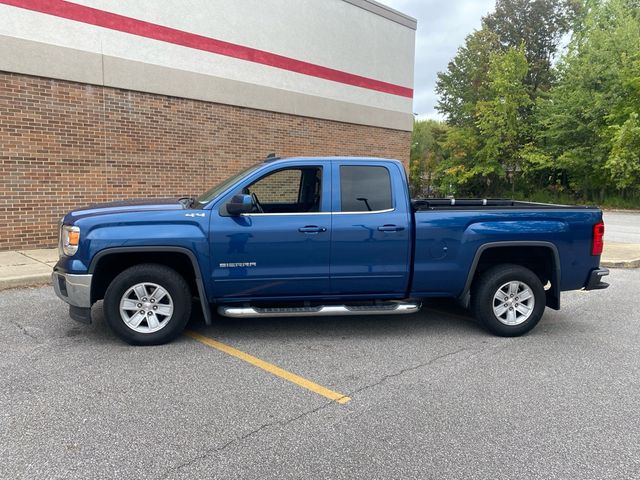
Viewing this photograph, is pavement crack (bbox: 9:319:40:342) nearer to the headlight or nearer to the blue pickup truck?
the blue pickup truck

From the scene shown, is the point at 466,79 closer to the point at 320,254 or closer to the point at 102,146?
the point at 102,146


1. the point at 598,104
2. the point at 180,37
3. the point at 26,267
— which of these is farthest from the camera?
the point at 598,104

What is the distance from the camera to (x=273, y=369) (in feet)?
13.3

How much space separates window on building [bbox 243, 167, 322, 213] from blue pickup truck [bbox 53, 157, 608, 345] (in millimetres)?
41

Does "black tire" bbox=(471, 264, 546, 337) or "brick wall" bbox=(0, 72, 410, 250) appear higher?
"brick wall" bbox=(0, 72, 410, 250)

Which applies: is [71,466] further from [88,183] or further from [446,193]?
[446,193]

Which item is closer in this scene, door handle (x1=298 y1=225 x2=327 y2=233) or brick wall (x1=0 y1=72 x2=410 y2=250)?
door handle (x1=298 y1=225 x2=327 y2=233)

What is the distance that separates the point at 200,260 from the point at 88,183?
6.29 metres

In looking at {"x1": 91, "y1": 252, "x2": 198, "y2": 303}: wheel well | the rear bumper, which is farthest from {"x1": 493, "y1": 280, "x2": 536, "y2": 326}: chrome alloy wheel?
{"x1": 91, "y1": 252, "x2": 198, "y2": 303}: wheel well

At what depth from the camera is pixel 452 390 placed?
12.2 feet

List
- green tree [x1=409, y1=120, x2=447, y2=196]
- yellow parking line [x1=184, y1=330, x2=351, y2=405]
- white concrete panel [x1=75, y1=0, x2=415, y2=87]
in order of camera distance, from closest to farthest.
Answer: yellow parking line [x1=184, y1=330, x2=351, y2=405] < white concrete panel [x1=75, y1=0, x2=415, y2=87] < green tree [x1=409, y1=120, x2=447, y2=196]

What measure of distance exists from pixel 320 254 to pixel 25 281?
15.8ft

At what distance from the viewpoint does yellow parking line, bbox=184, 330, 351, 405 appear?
3.59m

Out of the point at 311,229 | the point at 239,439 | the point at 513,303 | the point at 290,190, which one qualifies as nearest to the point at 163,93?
the point at 290,190
